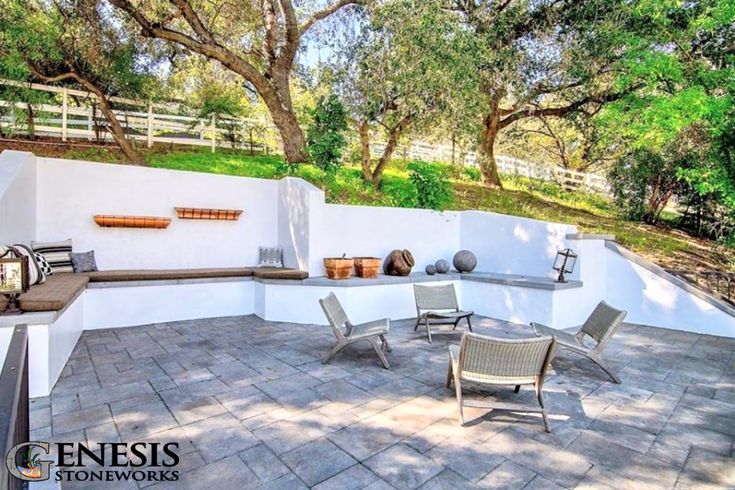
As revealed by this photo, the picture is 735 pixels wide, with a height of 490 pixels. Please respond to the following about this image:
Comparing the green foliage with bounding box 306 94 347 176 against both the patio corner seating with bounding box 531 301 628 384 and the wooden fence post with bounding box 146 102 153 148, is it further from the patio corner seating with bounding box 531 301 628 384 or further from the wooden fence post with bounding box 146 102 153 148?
the patio corner seating with bounding box 531 301 628 384

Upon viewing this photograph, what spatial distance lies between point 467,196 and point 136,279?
25.8ft

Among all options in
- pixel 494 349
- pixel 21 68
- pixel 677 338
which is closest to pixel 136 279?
pixel 494 349

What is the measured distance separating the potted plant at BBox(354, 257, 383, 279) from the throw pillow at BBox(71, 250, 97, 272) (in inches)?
148

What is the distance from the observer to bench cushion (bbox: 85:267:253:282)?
17.3ft

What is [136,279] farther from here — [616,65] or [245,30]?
[616,65]

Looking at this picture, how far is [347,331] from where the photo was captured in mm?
4629

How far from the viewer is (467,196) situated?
10.4 m

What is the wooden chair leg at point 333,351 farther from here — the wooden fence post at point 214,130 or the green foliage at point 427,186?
the wooden fence post at point 214,130

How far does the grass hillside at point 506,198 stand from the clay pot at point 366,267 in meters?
1.81

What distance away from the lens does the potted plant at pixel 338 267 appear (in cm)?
603

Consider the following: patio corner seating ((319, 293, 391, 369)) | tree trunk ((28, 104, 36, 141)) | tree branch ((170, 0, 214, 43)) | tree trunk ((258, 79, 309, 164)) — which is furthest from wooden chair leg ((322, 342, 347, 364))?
tree trunk ((28, 104, 36, 141))

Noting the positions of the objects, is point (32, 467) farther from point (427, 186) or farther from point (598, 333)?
point (427, 186)

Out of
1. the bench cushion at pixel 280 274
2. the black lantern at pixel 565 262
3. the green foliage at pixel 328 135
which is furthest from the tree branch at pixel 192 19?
the black lantern at pixel 565 262

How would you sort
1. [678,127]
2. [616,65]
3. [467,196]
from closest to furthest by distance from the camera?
[678,127] < [616,65] < [467,196]
